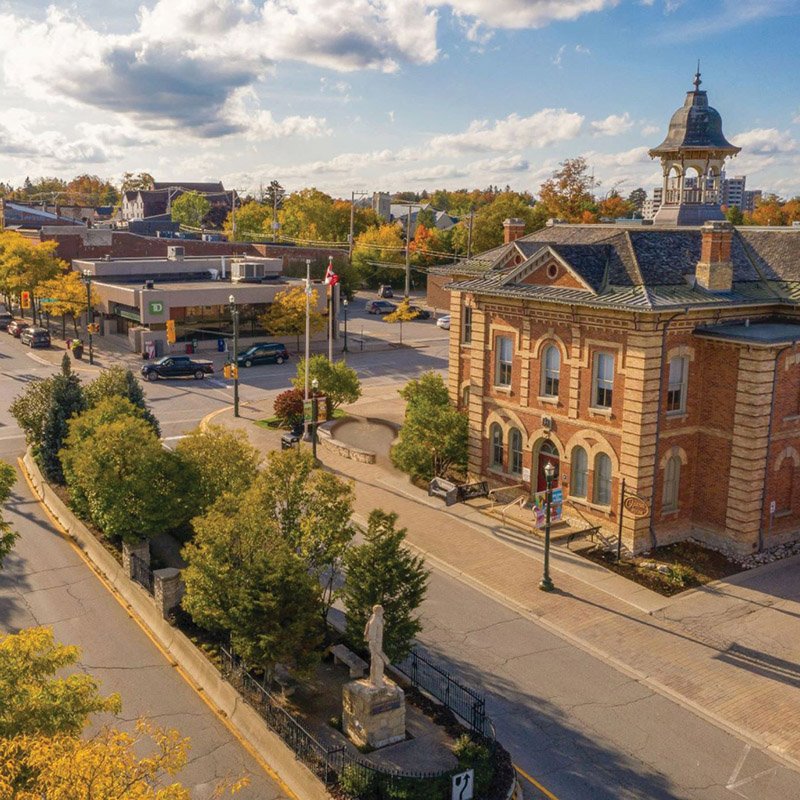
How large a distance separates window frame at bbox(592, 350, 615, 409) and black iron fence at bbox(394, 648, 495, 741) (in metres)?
11.7

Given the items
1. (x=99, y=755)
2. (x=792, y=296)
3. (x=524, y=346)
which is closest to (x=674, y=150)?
(x=792, y=296)

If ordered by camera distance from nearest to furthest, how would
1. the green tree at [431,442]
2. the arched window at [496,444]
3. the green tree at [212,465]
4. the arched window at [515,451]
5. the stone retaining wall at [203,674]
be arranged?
the stone retaining wall at [203,674]
the green tree at [212,465]
the arched window at [515,451]
the arched window at [496,444]
the green tree at [431,442]

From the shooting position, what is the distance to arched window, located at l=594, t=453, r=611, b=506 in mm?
29016

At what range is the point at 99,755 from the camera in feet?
35.2

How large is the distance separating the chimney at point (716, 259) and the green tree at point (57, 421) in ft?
72.4

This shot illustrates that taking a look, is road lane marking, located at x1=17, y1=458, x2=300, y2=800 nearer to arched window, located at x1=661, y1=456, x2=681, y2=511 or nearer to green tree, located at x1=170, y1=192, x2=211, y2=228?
arched window, located at x1=661, y1=456, x2=681, y2=511

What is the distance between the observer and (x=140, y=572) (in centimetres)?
2414

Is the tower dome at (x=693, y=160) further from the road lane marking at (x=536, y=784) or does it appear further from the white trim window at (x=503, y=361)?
the road lane marking at (x=536, y=784)

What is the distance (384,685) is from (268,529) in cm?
434

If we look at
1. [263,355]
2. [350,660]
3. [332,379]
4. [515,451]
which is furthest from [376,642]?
[263,355]

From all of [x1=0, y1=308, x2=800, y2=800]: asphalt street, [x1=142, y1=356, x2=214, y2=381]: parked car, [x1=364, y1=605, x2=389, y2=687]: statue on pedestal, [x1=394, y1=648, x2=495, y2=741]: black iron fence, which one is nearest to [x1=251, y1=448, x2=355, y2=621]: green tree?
[x1=394, y1=648, x2=495, y2=741]: black iron fence

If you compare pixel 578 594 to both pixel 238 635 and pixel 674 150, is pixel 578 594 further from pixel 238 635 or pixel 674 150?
pixel 674 150

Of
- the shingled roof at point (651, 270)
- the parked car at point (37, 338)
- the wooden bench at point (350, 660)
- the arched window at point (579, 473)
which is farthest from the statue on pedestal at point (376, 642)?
the parked car at point (37, 338)

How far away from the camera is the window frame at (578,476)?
29688mm
